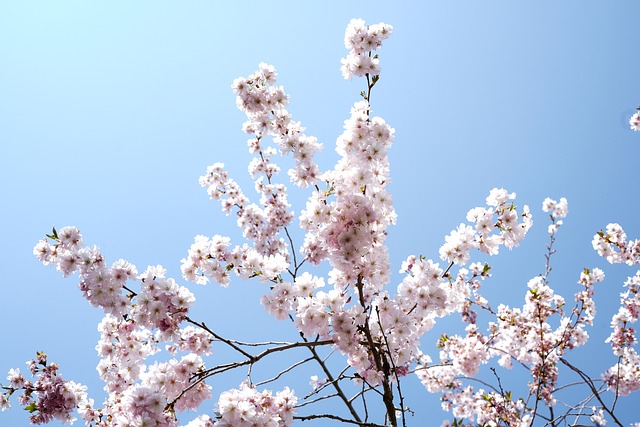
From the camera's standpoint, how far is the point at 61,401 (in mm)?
5027

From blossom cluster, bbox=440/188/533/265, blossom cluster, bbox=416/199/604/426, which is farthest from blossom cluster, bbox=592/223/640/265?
blossom cluster, bbox=440/188/533/265

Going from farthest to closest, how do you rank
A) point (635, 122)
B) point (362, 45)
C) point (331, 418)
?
point (635, 122) < point (362, 45) < point (331, 418)

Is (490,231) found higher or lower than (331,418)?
higher

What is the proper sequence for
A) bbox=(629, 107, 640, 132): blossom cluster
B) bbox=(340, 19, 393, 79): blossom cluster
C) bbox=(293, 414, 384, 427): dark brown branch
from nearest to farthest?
bbox=(293, 414, 384, 427): dark brown branch
bbox=(340, 19, 393, 79): blossom cluster
bbox=(629, 107, 640, 132): blossom cluster

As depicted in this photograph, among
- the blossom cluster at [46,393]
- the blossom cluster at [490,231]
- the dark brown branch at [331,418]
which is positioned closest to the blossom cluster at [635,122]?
the blossom cluster at [490,231]

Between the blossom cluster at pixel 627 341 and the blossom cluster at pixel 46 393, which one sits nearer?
A: the blossom cluster at pixel 46 393

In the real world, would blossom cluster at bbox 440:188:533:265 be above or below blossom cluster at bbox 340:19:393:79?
below

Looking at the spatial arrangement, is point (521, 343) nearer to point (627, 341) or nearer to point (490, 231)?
point (627, 341)

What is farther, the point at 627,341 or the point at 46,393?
the point at 627,341

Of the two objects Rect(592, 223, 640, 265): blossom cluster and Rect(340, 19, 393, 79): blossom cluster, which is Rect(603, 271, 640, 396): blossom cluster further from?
Rect(340, 19, 393, 79): blossom cluster

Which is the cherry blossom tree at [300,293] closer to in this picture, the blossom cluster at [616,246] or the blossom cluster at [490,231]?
the blossom cluster at [490,231]

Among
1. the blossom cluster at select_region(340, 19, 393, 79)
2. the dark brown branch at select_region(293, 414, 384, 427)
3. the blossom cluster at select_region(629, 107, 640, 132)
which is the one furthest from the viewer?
the blossom cluster at select_region(629, 107, 640, 132)

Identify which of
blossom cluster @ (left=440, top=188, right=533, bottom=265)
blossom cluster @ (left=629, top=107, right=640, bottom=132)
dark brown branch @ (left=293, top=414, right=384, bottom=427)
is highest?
blossom cluster @ (left=629, top=107, right=640, bottom=132)

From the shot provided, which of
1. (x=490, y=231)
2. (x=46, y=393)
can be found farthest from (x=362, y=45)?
(x=46, y=393)
